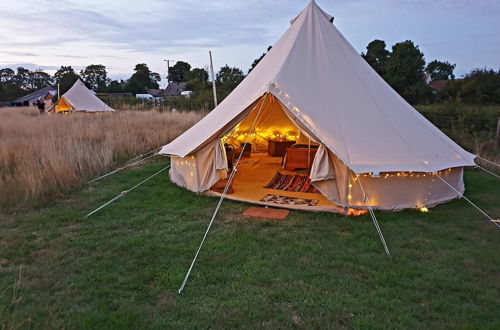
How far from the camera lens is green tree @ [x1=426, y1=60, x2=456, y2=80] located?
39156mm

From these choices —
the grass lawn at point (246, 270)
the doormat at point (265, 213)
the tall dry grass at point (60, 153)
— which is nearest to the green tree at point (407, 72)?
the tall dry grass at point (60, 153)

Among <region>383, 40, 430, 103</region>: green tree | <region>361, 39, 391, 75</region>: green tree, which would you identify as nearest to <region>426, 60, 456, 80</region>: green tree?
<region>361, 39, 391, 75</region>: green tree

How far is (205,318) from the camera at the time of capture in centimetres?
222

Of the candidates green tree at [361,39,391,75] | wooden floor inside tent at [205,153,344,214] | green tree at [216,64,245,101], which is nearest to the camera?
wooden floor inside tent at [205,153,344,214]

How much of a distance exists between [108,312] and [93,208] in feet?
7.85

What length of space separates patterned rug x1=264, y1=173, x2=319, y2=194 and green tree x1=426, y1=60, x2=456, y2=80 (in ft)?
130

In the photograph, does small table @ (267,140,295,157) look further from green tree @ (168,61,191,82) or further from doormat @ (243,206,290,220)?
green tree @ (168,61,191,82)

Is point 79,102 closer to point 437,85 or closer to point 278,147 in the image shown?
point 278,147

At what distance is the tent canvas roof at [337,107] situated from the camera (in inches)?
160

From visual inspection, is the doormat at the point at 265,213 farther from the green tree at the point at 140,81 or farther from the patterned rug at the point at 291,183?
the green tree at the point at 140,81

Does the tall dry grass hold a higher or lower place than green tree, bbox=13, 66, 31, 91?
lower

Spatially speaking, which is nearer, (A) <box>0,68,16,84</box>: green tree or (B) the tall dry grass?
(B) the tall dry grass

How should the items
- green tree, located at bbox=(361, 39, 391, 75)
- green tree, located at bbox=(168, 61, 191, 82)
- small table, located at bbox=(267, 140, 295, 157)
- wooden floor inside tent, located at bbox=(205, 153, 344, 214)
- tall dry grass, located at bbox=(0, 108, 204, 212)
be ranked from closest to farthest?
wooden floor inside tent, located at bbox=(205, 153, 344, 214)
tall dry grass, located at bbox=(0, 108, 204, 212)
small table, located at bbox=(267, 140, 295, 157)
green tree, located at bbox=(361, 39, 391, 75)
green tree, located at bbox=(168, 61, 191, 82)

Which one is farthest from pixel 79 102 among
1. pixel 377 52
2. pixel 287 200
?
pixel 377 52
